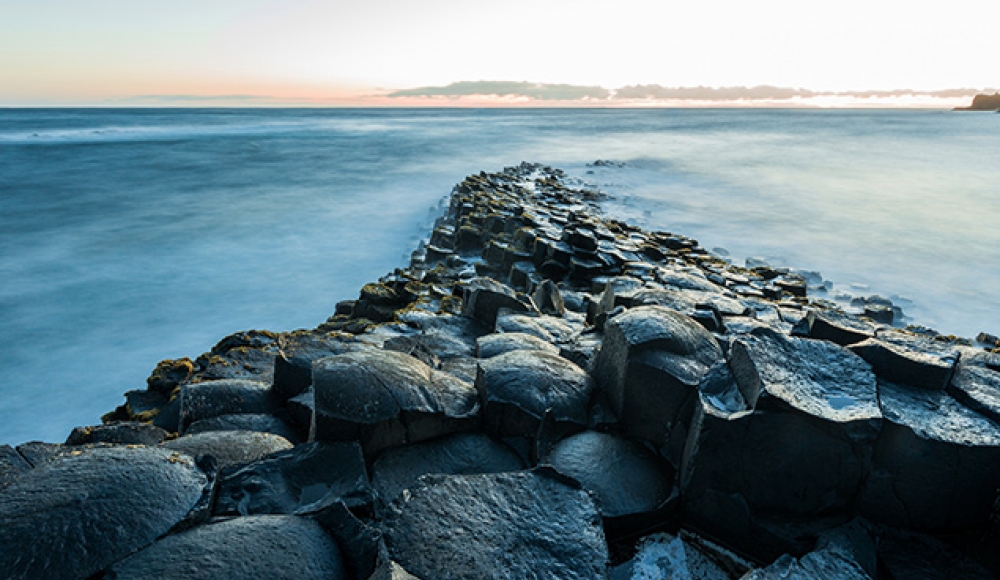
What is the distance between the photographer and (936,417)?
2.50 meters

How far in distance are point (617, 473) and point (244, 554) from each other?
1.79m

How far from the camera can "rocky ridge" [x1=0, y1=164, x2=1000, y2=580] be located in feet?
6.47

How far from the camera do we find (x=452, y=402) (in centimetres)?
310

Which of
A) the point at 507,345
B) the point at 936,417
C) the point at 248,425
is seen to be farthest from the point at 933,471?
the point at 248,425

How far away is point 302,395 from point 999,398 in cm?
397

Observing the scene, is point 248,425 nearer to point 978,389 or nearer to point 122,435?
Answer: point 122,435

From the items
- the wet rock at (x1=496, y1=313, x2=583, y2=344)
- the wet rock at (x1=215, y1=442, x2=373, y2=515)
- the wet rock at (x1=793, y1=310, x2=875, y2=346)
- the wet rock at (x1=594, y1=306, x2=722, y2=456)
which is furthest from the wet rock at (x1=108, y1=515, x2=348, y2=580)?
the wet rock at (x1=793, y1=310, x2=875, y2=346)

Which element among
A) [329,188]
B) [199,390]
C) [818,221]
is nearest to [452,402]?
[199,390]

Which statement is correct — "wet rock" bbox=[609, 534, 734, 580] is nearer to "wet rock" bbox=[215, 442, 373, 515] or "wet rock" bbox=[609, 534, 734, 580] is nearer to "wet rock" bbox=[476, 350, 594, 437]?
"wet rock" bbox=[476, 350, 594, 437]

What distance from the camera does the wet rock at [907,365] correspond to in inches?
107

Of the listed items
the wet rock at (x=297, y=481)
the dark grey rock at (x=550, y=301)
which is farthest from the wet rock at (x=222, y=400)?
the dark grey rock at (x=550, y=301)

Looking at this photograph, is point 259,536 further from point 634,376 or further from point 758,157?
point 758,157

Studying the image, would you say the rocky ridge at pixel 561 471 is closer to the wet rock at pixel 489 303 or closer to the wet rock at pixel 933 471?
the wet rock at pixel 933 471

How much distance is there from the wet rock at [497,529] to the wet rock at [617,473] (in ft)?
0.82
